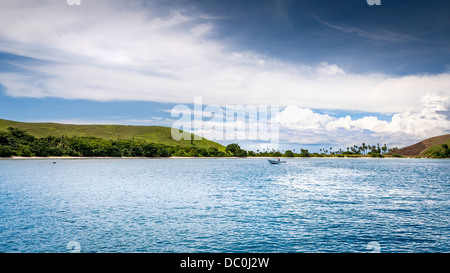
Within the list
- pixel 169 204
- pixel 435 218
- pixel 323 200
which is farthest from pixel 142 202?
pixel 435 218

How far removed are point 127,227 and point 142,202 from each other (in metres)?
15.0

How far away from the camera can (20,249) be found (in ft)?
70.5

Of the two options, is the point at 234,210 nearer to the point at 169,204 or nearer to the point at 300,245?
the point at 169,204

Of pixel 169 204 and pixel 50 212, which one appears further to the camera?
pixel 169 204
